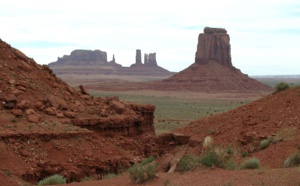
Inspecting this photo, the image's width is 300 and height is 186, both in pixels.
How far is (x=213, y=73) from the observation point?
11288 centimetres

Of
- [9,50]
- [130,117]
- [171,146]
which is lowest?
[171,146]

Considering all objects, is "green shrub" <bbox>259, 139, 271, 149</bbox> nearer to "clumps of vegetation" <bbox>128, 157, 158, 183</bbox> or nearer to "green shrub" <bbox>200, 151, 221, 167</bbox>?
"green shrub" <bbox>200, 151, 221, 167</bbox>

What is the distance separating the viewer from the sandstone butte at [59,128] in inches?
651

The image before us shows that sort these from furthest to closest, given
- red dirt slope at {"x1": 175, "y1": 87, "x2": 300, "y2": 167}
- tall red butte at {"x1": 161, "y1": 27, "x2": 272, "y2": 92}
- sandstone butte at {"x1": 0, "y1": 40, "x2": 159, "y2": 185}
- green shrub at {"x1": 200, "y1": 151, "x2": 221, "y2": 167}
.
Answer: tall red butte at {"x1": 161, "y1": 27, "x2": 272, "y2": 92}, sandstone butte at {"x1": 0, "y1": 40, "x2": 159, "y2": 185}, red dirt slope at {"x1": 175, "y1": 87, "x2": 300, "y2": 167}, green shrub at {"x1": 200, "y1": 151, "x2": 221, "y2": 167}

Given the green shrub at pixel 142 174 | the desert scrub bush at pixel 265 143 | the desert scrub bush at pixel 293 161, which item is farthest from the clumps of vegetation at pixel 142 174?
the desert scrub bush at pixel 265 143

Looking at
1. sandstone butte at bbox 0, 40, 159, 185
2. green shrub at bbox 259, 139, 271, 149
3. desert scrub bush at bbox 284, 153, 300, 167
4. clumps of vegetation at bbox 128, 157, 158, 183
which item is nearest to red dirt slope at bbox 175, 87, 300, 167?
green shrub at bbox 259, 139, 271, 149

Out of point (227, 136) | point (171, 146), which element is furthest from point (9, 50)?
point (227, 136)

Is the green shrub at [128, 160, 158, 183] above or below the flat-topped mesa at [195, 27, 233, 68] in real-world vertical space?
below

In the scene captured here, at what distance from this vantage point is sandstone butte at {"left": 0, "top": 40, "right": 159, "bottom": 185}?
16531 millimetres

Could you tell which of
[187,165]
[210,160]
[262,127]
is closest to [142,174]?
[187,165]

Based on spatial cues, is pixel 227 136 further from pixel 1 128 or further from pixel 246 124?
pixel 1 128

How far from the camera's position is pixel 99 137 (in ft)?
63.9

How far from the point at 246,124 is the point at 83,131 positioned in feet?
21.9

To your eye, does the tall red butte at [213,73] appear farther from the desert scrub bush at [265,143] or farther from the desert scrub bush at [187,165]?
the desert scrub bush at [187,165]
